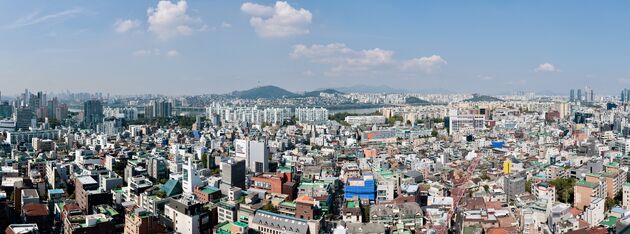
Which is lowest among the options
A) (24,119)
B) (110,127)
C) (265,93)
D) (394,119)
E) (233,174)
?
(233,174)

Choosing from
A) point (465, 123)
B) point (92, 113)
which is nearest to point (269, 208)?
point (465, 123)

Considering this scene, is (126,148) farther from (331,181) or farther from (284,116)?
(284,116)

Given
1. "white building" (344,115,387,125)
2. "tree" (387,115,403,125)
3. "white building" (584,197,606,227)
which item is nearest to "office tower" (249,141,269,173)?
"white building" (584,197,606,227)

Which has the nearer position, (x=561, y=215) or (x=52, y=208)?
(x=561, y=215)

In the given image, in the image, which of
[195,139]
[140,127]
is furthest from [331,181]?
[140,127]

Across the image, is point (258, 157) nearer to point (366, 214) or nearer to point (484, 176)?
point (366, 214)
